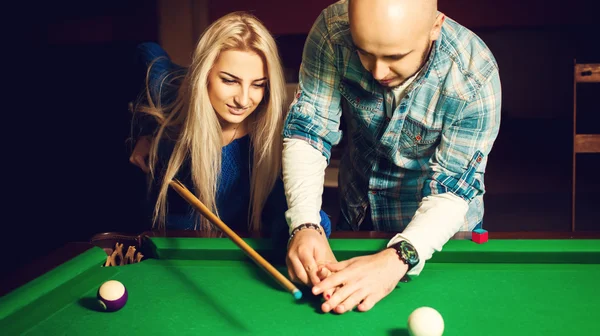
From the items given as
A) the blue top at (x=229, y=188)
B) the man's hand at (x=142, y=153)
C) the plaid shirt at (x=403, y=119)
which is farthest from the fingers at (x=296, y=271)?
the man's hand at (x=142, y=153)

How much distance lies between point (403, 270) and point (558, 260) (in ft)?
1.37

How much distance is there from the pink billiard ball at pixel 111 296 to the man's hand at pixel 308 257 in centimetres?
39

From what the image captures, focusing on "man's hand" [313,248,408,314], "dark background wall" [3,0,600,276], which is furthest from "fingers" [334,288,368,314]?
"dark background wall" [3,0,600,276]

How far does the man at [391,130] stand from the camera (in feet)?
4.65

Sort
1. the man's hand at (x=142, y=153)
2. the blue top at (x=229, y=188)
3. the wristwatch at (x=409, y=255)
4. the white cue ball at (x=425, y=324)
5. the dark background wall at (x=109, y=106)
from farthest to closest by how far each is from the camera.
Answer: the dark background wall at (x=109, y=106)
the man's hand at (x=142, y=153)
the blue top at (x=229, y=188)
the wristwatch at (x=409, y=255)
the white cue ball at (x=425, y=324)

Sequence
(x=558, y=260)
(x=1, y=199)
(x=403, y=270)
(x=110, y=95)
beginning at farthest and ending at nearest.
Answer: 1. (x=110, y=95)
2. (x=1, y=199)
3. (x=558, y=260)
4. (x=403, y=270)

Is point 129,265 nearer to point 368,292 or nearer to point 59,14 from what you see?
point 368,292

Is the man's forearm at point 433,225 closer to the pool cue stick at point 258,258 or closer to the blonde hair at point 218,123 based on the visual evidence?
the pool cue stick at point 258,258

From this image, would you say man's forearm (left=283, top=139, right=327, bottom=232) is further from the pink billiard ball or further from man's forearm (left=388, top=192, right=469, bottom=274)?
the pink billiard ball

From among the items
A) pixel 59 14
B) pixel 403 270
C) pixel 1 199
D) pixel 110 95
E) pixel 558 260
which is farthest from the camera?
pixel 59 14

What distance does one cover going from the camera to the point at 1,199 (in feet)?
13.5

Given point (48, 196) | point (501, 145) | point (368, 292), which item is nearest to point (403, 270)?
point (368, 292)

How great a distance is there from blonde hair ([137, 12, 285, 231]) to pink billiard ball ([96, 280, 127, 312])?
0.84 meters

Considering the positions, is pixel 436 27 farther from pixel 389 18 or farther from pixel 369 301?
pixel 369 301
